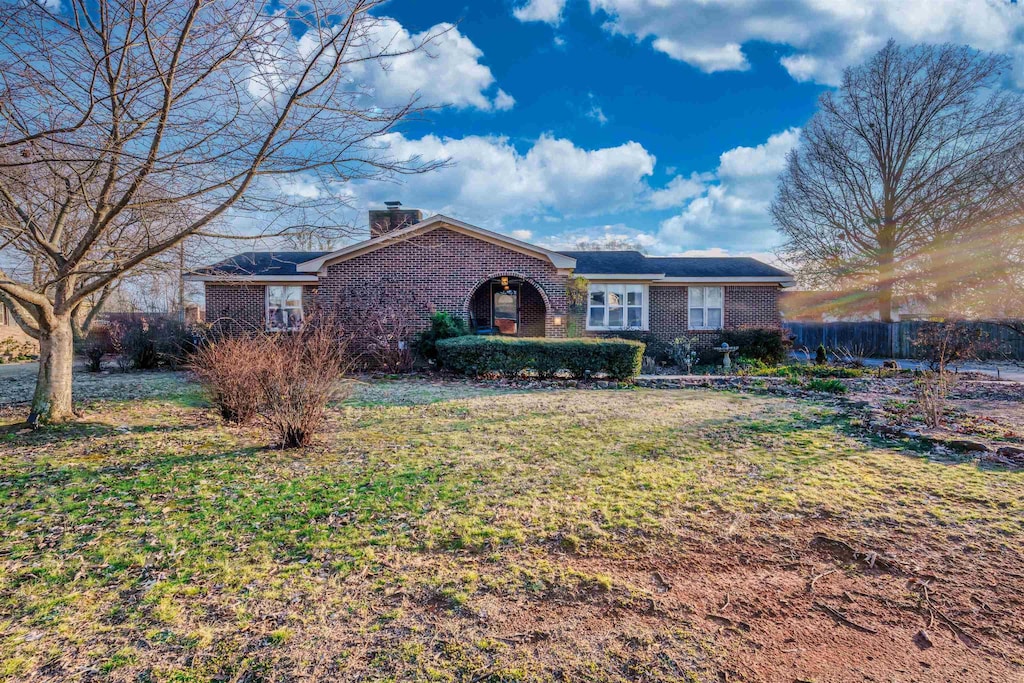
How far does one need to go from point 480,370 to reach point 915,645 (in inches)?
402

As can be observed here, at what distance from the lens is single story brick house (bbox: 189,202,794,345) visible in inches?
620

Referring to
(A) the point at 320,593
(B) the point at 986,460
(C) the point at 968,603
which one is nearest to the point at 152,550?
(A) the point at 320,593

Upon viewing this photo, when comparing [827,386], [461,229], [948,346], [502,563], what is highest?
[461,229]

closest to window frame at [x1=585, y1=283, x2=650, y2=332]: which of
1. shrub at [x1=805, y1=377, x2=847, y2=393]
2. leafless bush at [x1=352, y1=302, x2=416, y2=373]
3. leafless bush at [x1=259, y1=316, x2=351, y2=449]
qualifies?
leafless bush at [x1=352, y1=302, x2=416, y2=373]

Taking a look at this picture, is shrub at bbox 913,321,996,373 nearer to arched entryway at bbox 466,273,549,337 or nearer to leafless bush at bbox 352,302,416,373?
arched entryway at bbox 466,273,549,337

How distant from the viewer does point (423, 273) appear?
15828mm

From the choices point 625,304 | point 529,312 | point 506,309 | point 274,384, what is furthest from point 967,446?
point 506,309

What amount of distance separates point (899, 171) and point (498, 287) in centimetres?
1896

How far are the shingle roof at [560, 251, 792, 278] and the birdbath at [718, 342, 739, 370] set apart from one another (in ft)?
9.86

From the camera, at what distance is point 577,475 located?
191 inches

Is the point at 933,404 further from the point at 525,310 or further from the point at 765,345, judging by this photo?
the point at 525,310

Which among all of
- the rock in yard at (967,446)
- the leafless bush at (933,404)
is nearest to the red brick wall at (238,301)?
the leafless bush at (933,404)

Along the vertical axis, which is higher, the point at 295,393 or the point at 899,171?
the point at 899,171

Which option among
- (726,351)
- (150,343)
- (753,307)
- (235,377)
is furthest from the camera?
(753,307)
